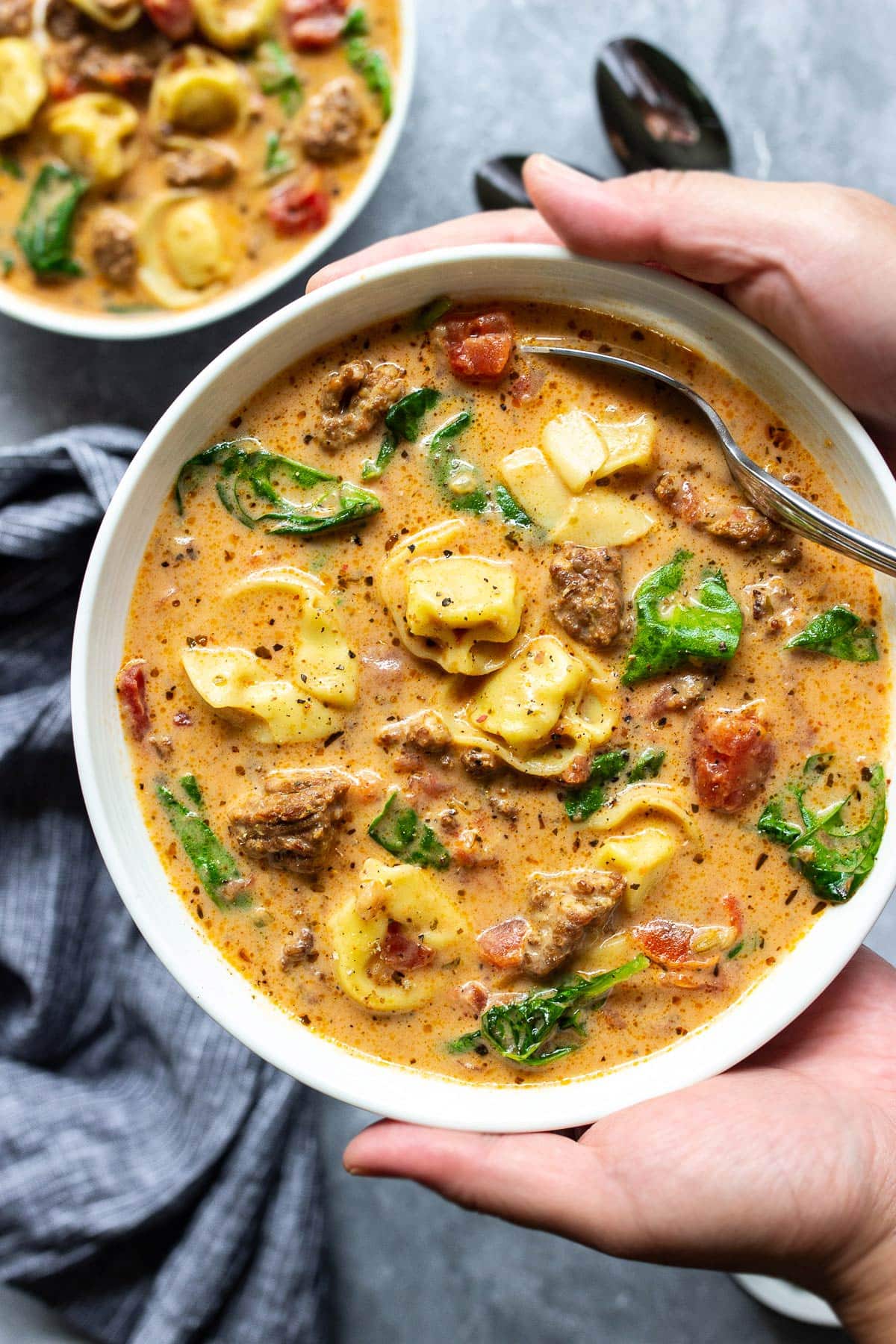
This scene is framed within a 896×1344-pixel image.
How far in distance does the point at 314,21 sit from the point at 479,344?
254cm

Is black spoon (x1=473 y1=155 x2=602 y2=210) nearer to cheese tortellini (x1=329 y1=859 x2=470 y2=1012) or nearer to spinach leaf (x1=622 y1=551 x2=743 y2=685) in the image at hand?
spinach leaf (x1=622 y1=551 x2=743 y2=685)

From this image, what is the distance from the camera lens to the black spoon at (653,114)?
4910 mm

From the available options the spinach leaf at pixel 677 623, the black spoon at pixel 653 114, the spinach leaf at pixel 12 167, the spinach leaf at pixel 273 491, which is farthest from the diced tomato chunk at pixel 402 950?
the spinach leaf at pixel 12 167

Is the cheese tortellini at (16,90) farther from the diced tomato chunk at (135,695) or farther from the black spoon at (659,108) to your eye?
the diced tomato chunk at (135,695)

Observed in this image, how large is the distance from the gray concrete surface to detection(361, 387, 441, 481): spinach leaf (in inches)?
71.6

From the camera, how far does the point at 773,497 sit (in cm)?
345

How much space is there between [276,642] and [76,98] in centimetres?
307

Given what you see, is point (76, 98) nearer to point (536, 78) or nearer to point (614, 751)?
point (536, 78)

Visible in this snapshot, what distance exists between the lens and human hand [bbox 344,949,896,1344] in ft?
10.6

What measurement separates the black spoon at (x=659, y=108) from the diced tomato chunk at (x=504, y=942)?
10.9 feet

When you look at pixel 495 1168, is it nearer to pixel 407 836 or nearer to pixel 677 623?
pixel 407 836

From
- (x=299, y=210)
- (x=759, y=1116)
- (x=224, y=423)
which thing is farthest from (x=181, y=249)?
(x=759, y=1116)

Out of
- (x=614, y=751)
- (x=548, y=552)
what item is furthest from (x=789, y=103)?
(x=614, y=751)

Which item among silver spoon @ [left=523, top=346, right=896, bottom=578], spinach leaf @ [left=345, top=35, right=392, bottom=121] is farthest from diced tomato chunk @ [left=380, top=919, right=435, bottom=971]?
spinach leaf @ [left=345, top=35, right=392, bottom=121]
